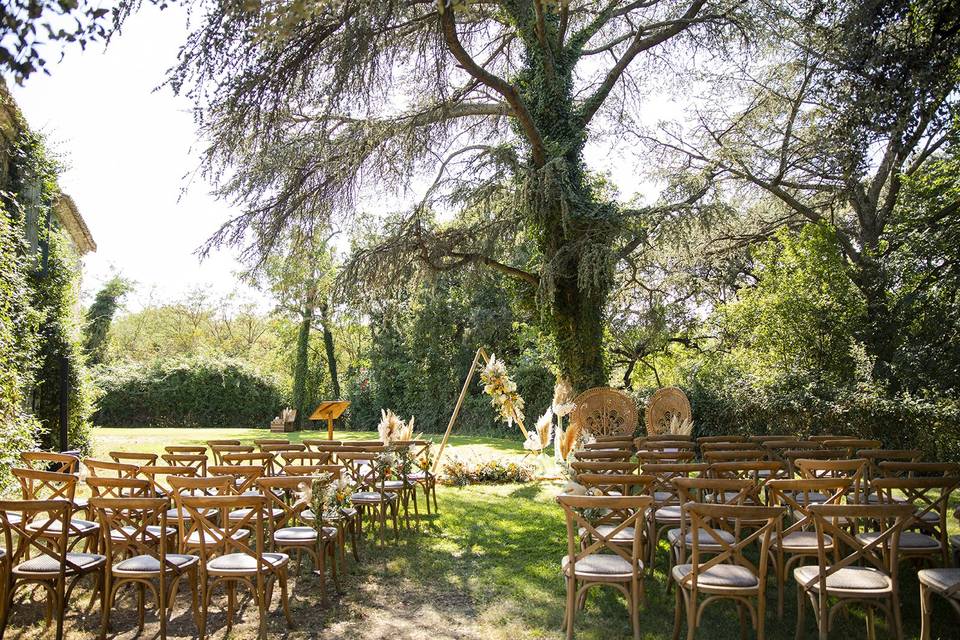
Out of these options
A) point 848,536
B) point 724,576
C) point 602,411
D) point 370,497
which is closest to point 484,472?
point 602,411

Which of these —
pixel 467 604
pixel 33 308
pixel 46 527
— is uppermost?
pixel 33 308

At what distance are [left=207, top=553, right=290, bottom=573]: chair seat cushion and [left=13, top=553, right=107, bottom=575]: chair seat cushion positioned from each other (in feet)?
2.43

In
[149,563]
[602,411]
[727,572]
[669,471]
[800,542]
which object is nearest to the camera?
[727,572]

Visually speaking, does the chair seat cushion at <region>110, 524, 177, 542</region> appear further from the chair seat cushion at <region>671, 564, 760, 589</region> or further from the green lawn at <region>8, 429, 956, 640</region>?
the chair seat cushion at <region>671, 564, 760, 589</region>

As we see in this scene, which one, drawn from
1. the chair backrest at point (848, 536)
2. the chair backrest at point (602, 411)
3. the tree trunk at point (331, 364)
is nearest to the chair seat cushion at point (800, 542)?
the chair backrest at point (848, 536)

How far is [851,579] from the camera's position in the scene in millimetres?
4297

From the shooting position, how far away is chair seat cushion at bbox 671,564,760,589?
4.25 m

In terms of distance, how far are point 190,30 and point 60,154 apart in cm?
526

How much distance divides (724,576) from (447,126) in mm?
8314

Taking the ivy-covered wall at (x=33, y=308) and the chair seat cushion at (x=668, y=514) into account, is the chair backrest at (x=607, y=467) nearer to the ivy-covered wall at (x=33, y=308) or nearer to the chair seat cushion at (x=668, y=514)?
the chair seat cushion at (x=668, y=514)

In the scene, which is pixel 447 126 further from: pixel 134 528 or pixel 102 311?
pixel 102 311

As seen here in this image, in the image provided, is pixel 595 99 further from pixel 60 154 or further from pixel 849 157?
pixel 60 154

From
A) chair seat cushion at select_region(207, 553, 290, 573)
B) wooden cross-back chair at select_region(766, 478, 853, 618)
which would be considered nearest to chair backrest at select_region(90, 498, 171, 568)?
chair seat cushion at select_region(207, 553, 290, 573)

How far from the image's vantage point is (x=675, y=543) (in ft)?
17.3
